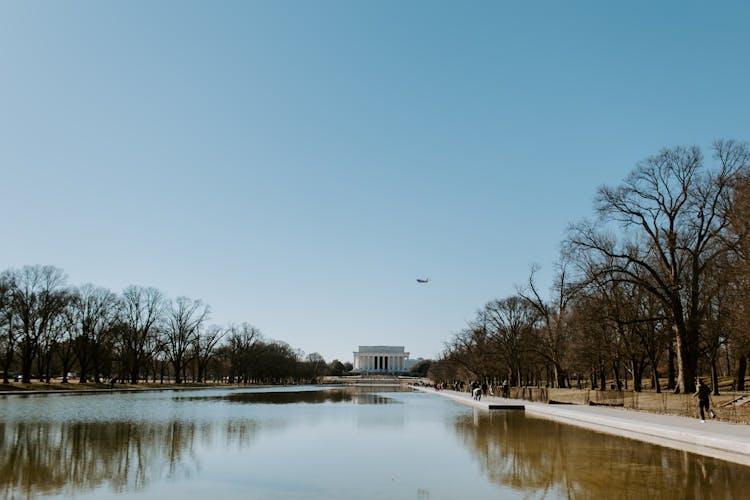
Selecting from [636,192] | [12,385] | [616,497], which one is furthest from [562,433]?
[12,385]

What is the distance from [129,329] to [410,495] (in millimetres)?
77976

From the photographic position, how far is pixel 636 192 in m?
39.0

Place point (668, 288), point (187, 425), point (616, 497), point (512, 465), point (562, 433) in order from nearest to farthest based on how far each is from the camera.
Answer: point (616, 497), point (512, 465), point (562, 433), point (187, 425), point (668, 288)

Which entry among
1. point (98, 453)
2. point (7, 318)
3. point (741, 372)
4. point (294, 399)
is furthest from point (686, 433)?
point (7, 318)

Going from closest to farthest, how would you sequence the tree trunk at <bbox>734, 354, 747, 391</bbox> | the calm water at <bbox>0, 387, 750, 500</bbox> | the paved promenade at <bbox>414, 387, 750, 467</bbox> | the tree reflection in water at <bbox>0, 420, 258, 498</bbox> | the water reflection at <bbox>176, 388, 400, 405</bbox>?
the calm water at <bbox>0, 387, 750, 500</bbox> → the tree reflection in water at <bbox>0, 420, 258, 498</bbox> → the paved promenade at <bbox>414, 387, 750, 467</bbox> → the tree trunk at <bbox>734, 354, 747, 391</bbox> → the water reflection at <bbox>176, 388, 400, 405</bbox>

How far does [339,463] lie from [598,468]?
21.6 ft

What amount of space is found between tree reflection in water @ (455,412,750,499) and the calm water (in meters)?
0.03

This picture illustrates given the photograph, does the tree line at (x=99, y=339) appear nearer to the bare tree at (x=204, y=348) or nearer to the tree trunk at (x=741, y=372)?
the bare tree at (x=204, y=348)

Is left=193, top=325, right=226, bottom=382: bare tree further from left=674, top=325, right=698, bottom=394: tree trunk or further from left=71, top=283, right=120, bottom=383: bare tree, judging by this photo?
left=674, top=325, right=698, bottom=394: tree trunk

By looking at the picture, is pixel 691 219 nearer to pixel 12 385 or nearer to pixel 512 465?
pixel 512 465

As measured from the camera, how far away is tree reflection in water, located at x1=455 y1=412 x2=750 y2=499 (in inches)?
503

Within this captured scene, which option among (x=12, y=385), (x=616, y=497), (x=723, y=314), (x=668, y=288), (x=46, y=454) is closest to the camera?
(x=616, y=497)

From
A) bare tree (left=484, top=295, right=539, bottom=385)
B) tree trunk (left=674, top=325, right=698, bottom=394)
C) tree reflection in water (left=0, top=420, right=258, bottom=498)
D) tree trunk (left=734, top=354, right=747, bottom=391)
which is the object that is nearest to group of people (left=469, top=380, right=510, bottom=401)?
bare tree (left=484, top=295, right=539, bottom=385)

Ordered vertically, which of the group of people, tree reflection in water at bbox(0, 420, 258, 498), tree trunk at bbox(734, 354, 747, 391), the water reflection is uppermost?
tree trunk at bbox(734, 354, 747, 391)
